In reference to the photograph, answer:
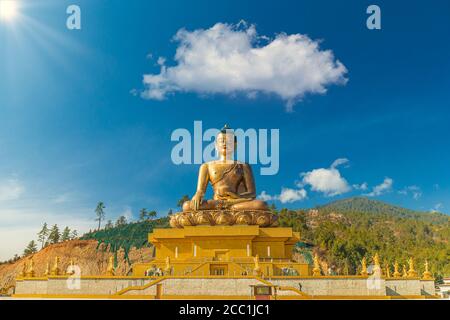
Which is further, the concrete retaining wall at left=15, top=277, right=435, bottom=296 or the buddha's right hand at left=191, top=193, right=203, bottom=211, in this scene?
the buddha's right hand at left=191, top=193, right=203, bottom=211

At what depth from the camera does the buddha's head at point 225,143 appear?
20.7 m

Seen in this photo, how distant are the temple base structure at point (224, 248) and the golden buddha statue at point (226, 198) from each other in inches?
22.3

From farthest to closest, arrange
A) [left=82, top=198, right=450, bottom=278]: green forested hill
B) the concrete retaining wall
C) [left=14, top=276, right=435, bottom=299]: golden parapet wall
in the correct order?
[left=82, top=198, right=450, bottom=278]: green forested hill < the concrete retaining wall < [left=14, top=276, right=435, bottom=299]: golden parapet wall

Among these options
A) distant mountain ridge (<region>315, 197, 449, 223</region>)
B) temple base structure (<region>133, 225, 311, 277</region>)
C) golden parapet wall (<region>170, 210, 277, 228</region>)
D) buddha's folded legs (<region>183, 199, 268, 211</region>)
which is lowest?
temple base structure (<region>133, 225, 311, 277</region>)

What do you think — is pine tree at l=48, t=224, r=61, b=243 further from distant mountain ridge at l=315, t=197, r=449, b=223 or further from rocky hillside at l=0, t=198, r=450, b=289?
distant mountain ridge at l=315, t=197, r=449, b=223

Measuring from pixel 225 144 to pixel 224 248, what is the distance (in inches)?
196

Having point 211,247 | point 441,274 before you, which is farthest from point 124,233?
point 211,247

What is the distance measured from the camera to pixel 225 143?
20.7 metres

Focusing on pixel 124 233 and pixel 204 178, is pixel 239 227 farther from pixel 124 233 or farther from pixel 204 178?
pixel 124 233

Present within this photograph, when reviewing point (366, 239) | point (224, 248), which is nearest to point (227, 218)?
point (224, 248)

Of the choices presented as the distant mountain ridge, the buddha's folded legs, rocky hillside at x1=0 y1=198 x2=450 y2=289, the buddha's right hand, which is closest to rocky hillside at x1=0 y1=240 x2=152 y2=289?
rocky hillside at x1=0 y1=198 x2=450 y2=289

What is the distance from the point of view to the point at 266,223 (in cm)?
1812

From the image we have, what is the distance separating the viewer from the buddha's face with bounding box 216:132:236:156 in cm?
2073
